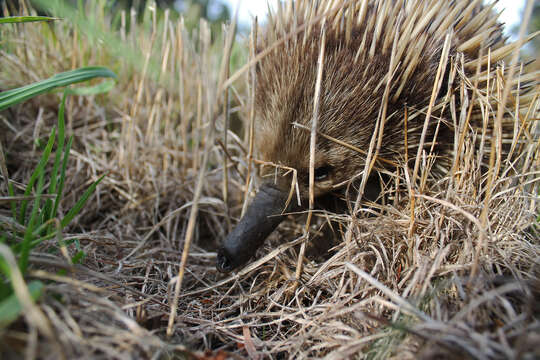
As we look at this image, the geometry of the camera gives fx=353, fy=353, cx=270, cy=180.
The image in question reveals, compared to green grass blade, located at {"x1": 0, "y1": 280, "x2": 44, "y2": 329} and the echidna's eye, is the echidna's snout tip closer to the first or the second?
the echidna's eye

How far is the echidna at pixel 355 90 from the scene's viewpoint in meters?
1.12

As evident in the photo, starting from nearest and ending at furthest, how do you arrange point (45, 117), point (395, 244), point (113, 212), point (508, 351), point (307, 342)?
point (508, 351), point (307, 342), point (395, 244), point (113, 212), point (45, 117)

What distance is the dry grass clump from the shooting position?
652mm

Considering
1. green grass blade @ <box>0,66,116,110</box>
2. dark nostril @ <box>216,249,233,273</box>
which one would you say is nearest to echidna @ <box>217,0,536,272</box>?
dark nostril @ <box>216,249,233,273</box>

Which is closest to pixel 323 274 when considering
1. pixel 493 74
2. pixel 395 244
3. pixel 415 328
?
pixel 395 244

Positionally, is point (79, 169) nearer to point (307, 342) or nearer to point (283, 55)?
point (283, 55)

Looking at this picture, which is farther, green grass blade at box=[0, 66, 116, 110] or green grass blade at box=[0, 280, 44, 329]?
green grass blade at box=[0, 66, 116, 110]

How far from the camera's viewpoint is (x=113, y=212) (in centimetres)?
147

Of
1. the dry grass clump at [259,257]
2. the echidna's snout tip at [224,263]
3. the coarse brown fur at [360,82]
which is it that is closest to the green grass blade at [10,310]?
the dry grass clump at [259,257]

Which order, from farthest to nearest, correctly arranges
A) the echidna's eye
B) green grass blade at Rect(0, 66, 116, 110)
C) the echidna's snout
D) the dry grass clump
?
the echidna's eye
the echidna's snout
green grass blade at Rect(0, 66, 116, 110)
the dry grass clump

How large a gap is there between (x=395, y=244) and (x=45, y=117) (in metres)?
1.65

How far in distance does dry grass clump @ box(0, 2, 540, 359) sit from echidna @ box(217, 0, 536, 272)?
9 cm

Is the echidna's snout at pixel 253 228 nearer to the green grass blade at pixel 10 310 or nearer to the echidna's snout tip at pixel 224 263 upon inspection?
the echidna's snout tip at pixel 224 263

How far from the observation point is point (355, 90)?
1130 mm
